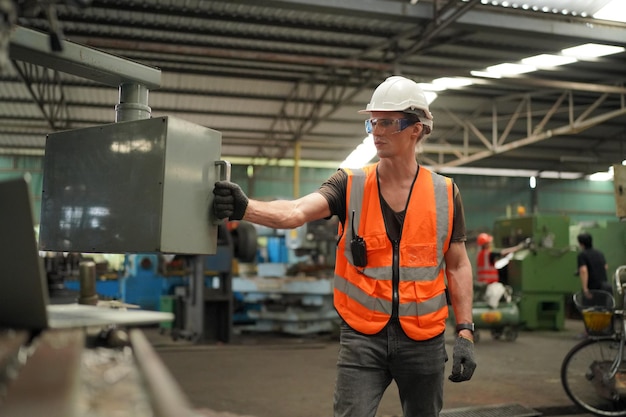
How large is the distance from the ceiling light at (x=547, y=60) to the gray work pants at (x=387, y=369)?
267 inches

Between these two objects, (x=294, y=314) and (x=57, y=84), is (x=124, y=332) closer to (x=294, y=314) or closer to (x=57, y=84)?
(x=294, y=314)

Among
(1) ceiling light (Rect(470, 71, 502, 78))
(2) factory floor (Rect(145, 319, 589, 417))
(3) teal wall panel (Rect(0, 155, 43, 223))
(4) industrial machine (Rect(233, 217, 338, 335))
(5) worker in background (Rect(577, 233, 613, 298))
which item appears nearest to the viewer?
(2) factory floor (Rect(145, 319, 589, 417))

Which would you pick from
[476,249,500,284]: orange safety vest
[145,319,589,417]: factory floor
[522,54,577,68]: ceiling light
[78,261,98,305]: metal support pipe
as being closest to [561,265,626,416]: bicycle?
[145,319,589,417]: factory floor

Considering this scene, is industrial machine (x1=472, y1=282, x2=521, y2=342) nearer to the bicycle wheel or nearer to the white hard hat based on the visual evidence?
the bicycle wheel

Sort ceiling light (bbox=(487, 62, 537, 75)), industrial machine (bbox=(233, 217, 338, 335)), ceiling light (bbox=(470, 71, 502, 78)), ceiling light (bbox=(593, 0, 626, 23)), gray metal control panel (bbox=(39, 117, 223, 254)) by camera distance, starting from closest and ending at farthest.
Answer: gray metal control panel (bbox=(39, 117, 223, 254)) → ceiling light (bbox=(593, 0, 626, 23)) → industrial machine (bbox=(233, 217, 338, 335)) → ceiling light (bbox=(470, 71, 502, 78)) → ceiling light (bbox=(487, 62, 537, 75))

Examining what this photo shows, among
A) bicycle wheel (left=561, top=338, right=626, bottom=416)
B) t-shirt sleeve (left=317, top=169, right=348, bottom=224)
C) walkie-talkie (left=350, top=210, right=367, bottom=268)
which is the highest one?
t-shirt sleeve (left=317, top=169, right=348, bottom=224)

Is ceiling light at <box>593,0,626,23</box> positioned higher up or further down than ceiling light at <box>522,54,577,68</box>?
higher up

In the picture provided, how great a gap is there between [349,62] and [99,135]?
5877 mm

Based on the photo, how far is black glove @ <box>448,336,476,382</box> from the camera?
205 centimetres

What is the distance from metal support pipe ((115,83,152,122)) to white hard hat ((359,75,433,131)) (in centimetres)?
75

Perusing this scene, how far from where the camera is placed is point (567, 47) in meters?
7.43

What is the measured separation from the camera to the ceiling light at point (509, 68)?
8.08m

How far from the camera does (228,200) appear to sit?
5.65 ft

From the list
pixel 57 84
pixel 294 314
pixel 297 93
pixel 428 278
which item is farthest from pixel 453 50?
pixel 428 278
